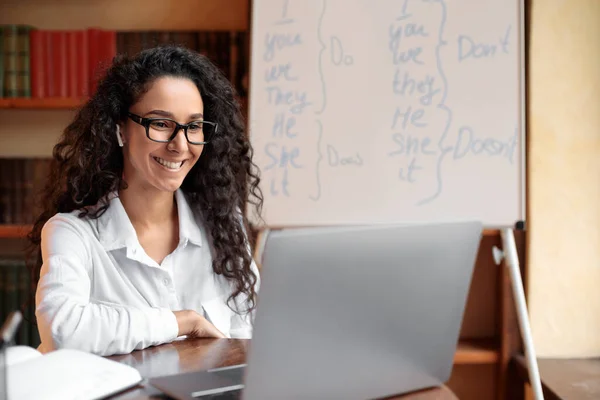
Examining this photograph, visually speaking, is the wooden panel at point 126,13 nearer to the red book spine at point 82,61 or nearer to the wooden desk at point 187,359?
the red book spine at point 82,61

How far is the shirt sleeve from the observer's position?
3.67 ft

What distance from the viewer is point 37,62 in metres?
2.39

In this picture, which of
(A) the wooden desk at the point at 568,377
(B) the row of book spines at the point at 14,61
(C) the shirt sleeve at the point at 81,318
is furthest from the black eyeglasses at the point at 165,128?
(A) the wooden desk at the point at 568,377

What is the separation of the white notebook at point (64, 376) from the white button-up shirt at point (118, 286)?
227mm

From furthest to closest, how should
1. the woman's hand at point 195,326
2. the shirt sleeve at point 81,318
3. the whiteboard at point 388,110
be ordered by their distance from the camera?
1. the whiteboard at point 388,110
2. the woman's hand at point 195,326
3. the shirt sleeve at point 81,318

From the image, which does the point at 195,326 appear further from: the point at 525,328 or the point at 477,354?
the point at 477,354

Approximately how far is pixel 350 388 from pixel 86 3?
226cm

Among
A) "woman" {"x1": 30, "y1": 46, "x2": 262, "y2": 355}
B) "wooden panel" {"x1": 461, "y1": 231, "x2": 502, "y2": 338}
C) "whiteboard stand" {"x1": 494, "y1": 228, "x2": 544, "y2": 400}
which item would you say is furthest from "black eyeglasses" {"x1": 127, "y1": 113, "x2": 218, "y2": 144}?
"wooden panel" {"x1": 461, "y1": 231, "x2": 502, "y2": 338}

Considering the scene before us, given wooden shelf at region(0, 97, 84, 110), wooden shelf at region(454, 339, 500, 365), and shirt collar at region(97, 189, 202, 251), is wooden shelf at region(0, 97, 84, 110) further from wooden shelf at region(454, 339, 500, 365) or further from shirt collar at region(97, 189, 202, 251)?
wooden shelf at region(454, 339, 500, 365)

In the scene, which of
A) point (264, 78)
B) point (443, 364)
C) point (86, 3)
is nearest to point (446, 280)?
point (443, 364)

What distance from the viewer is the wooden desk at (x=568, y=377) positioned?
187 cm

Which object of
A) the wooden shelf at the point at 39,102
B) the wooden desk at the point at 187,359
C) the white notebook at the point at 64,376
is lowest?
the wooden desk at the point at 187,359

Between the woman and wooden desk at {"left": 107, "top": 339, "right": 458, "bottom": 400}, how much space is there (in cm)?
20

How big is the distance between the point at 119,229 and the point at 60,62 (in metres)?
1.22
